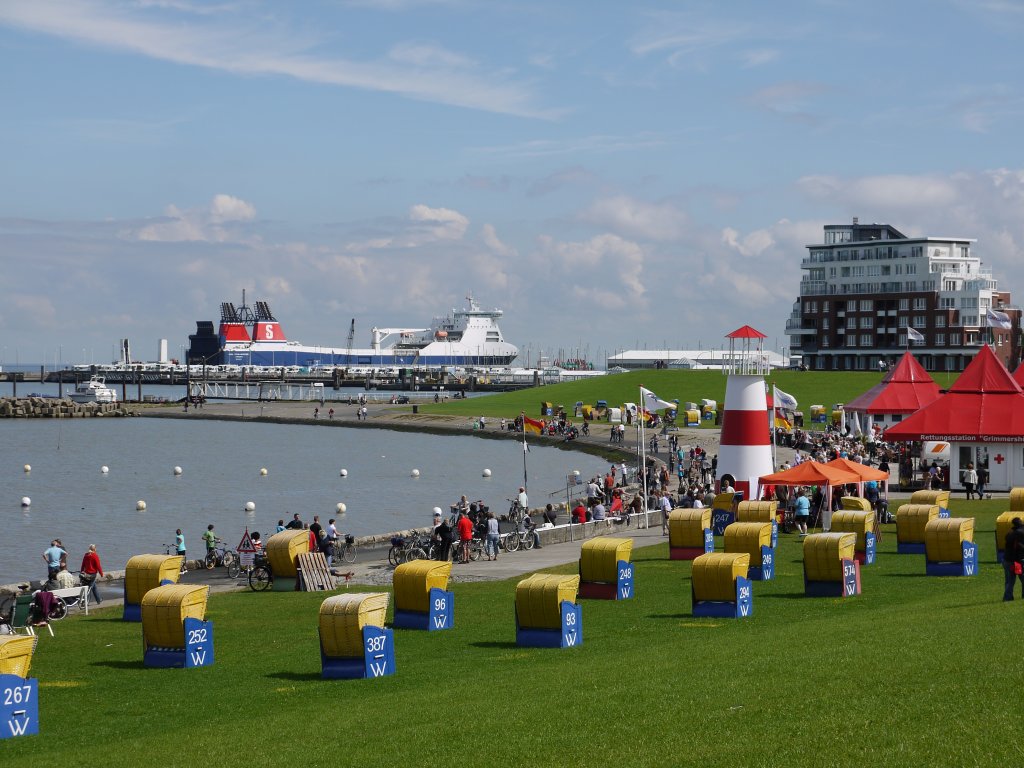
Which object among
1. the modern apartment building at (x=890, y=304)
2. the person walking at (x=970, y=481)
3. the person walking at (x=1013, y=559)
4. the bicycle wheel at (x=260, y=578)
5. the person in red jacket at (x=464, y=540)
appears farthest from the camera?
the modern apartment building at (x=890, y=304)

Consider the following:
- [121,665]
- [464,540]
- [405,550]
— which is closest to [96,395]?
[405,550]

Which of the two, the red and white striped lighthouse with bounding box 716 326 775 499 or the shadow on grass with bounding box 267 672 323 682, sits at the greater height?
the red and white striped lighthouse with bounding box 716 326 775 499

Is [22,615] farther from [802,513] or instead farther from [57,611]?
[802,513]

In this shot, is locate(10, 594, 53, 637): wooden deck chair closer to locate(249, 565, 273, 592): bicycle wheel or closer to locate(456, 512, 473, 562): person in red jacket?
locate(249, 565, 273, 592): bicycle wheel

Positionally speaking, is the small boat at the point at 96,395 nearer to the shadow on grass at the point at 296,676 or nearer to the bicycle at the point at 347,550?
the bicycle at the point at 347,550

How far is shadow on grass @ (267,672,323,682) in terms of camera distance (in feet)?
57.4

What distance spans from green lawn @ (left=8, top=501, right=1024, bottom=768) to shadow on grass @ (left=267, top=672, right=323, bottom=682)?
0.06 m

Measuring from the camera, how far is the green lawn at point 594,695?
38.8ft

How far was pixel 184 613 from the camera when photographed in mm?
18719

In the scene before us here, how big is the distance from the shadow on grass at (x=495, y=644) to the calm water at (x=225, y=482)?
19.7 metres

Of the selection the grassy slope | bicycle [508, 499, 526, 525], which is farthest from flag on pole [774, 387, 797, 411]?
the grassy slope

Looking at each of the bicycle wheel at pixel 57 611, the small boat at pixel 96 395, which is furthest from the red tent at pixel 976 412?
the small boat at pixel 96 395

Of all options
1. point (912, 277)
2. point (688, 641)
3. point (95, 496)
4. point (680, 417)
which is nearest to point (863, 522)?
point (688, 641)

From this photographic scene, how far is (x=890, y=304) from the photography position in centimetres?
12788
